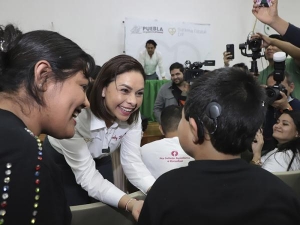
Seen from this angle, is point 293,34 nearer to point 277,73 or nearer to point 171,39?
point 277,73

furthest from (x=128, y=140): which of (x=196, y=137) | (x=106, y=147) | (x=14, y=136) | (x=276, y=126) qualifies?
(x=276, y=126)

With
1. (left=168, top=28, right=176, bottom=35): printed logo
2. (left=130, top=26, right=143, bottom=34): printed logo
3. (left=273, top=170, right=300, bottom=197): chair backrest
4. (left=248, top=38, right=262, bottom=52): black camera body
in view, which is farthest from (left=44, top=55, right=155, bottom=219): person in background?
(left=168, top=28, right=176, bottom=35): printed logo

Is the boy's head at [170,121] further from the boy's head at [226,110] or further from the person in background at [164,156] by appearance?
the boy's head at [226,110]

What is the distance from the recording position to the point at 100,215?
3.56ft

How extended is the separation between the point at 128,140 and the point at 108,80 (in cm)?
33

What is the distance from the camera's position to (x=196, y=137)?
0.83m

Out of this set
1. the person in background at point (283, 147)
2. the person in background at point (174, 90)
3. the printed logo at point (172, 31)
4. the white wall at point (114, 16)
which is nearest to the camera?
the person in background at point (283, 147)

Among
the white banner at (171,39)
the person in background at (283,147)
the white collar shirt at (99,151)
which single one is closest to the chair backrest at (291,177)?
the person in background at (283,147)

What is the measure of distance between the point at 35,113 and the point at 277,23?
4.83 ft

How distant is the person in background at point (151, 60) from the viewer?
5.51m

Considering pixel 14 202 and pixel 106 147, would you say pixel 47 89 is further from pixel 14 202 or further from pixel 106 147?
pixel 106 147

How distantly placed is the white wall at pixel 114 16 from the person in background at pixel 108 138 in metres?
3.17

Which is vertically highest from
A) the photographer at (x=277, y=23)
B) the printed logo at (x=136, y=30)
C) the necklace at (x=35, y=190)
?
the printed logo at (x=136, y=30)

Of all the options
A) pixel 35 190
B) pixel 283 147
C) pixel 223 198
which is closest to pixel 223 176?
pixel 223 198
